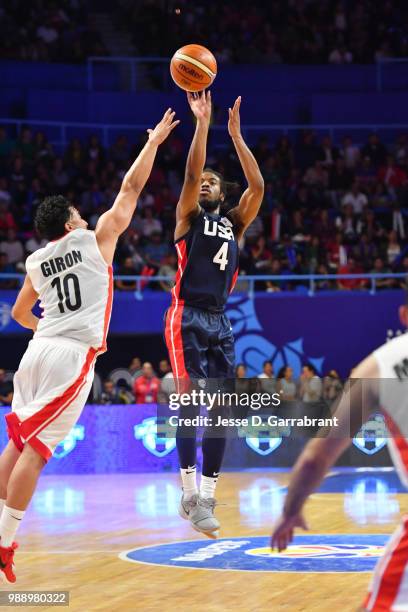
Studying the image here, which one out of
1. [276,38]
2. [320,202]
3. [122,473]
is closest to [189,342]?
[122,473]

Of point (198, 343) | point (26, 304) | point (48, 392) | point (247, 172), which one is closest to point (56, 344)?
point (48, 392)

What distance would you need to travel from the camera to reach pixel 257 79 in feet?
87.1

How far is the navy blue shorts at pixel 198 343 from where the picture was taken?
8.91 meters

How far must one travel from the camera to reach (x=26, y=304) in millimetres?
7723

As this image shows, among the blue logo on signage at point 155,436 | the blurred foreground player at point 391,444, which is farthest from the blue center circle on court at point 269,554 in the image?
the blue logo on signage at point 155,436

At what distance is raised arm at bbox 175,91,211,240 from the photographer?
862cm

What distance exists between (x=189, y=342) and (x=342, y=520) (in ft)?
12.5

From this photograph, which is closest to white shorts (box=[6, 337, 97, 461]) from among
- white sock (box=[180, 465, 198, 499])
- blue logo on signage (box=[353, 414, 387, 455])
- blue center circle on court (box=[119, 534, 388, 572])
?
white sock (box=[180, 465, 198, 499])

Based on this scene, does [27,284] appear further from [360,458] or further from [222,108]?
[222,108]

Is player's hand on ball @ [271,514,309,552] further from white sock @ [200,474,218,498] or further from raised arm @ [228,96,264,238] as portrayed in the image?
raised arm @ [228,96,264,238]

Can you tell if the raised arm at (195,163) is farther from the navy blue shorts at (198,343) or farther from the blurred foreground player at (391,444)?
the blurred foreground player at (391,444)

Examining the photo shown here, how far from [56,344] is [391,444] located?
10.3 feet

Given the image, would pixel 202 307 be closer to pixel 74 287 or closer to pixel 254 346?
pixel 74 287

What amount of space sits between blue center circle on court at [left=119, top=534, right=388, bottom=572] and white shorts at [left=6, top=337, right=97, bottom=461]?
95.8 inches
